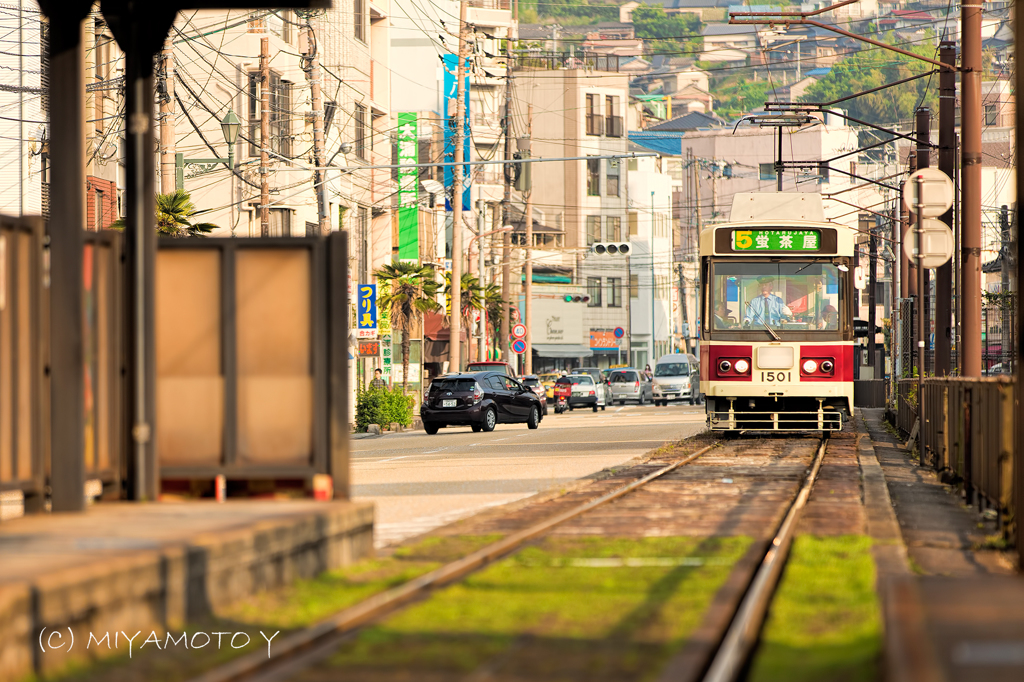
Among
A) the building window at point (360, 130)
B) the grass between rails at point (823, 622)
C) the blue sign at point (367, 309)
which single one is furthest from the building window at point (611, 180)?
the grass between rails at point (823, 622)

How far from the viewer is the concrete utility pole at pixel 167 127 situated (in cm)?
2773

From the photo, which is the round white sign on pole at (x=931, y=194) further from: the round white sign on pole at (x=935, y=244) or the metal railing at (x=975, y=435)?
the metal railing at (x=975, y=435)

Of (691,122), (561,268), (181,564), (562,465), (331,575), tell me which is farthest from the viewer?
(691,122)

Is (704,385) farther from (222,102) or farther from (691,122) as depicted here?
(691,122)

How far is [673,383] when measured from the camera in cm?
7094

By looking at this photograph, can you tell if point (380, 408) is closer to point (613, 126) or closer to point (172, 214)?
point (172, 214)

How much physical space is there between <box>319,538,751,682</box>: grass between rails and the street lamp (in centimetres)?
2908

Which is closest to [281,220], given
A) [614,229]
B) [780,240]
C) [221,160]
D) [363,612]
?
[221,160]

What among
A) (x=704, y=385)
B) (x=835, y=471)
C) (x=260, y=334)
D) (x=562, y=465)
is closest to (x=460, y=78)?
(x=704, y=385)

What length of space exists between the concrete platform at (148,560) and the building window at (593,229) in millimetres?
95168

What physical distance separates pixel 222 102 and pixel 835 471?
1340 inches

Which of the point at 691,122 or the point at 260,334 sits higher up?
the point at 691,122

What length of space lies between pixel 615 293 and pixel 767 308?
80.4 m

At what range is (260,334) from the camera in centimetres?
1129
